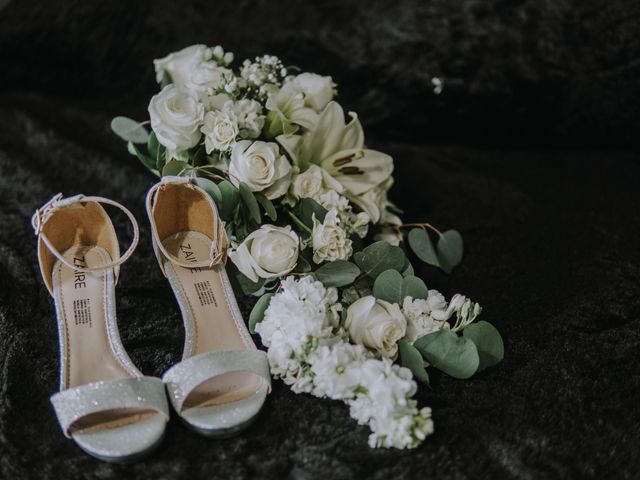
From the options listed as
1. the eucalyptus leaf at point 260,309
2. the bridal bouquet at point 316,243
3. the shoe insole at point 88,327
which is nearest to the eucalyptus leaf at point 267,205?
the bridal bouquet at point 316,243

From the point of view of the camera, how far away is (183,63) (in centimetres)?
100

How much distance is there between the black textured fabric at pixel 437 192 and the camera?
74cm

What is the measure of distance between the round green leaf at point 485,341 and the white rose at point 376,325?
84 mm

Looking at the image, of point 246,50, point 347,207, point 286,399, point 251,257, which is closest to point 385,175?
point 347,207

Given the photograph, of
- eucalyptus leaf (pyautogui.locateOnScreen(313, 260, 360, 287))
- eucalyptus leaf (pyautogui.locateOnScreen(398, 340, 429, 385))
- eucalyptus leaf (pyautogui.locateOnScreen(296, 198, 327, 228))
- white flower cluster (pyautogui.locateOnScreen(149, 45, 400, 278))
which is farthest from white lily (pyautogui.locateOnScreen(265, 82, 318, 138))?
eucalyptus leaf (pyautogui.locateOnScreen(398, 340, 429, 385))

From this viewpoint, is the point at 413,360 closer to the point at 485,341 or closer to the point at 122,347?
the point at 485,341

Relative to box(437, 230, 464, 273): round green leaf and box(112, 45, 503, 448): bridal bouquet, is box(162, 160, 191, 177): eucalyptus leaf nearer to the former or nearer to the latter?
box(112, 45, 503, 448): bridal bouquet

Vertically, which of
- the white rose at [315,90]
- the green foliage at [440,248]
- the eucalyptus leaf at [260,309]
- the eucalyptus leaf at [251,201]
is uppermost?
the white rose at [315,90]

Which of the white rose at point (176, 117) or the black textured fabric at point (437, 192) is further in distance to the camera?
the white rose at point (176, 117)

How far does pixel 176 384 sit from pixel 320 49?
2.69 ft

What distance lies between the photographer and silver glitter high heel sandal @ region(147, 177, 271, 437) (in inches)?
29.0

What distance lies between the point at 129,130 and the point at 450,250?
0.51 m

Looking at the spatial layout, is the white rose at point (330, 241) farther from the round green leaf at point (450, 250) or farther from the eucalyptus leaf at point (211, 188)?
the round green leaf at point (450, 250)

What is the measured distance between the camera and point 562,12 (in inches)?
51.1
